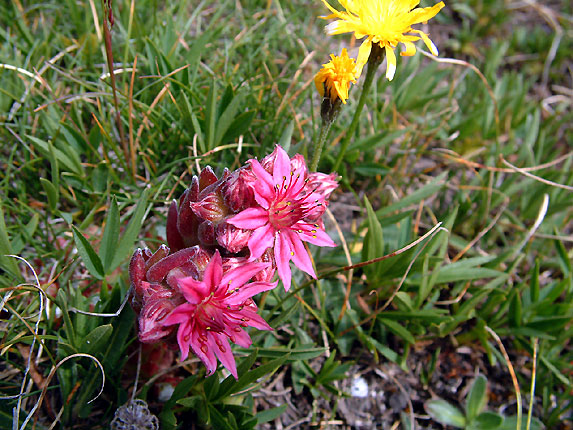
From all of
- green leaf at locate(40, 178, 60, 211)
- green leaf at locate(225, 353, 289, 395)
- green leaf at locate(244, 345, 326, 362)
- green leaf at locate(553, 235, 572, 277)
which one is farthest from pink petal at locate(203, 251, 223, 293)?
green leaf at locate(553, 235, 572, 277)

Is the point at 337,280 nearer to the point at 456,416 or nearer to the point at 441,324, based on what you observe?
the point at 441,324

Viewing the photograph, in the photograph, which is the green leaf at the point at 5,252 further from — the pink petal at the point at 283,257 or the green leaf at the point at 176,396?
the pink petal at the point at 283,257

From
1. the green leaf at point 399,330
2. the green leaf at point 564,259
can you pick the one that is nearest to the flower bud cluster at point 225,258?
the green leaf at point 399,330

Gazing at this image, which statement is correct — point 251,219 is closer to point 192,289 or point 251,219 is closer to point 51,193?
point 192,289

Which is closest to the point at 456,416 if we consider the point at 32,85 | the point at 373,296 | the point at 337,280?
the point at 373,296

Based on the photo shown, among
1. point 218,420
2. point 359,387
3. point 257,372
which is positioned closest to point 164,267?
point 257,372
